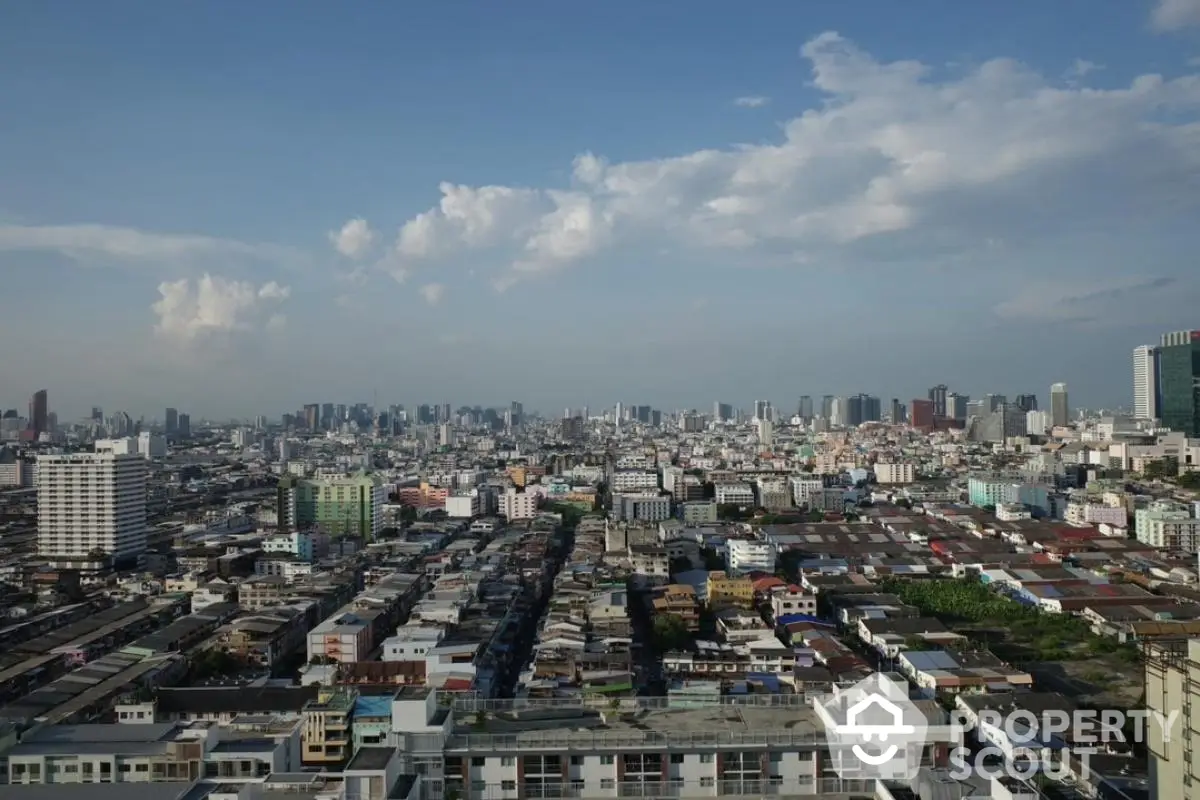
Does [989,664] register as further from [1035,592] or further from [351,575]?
[351,575]

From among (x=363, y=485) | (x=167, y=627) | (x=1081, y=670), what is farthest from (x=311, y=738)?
(x=363, y=485)

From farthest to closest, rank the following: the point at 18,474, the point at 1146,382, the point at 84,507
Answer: the point at 1146,382, the point at 18,474, the point at 84,507

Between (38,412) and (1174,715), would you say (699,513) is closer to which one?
(1174,715)

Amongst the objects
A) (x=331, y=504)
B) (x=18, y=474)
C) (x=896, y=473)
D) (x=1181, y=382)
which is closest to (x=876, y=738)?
(x=331, y=504)

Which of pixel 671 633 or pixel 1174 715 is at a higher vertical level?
pixel 1174 715

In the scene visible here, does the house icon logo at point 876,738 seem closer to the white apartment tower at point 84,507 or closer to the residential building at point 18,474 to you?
the white apartment tower at point 84,507

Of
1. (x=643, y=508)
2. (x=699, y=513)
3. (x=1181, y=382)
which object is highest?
(x=1181, y=382)

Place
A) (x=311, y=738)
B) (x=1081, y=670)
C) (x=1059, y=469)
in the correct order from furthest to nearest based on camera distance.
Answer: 1. (x=1059, y=469)
2. (x=1081, y=670)
3. (x=311, y=738)
